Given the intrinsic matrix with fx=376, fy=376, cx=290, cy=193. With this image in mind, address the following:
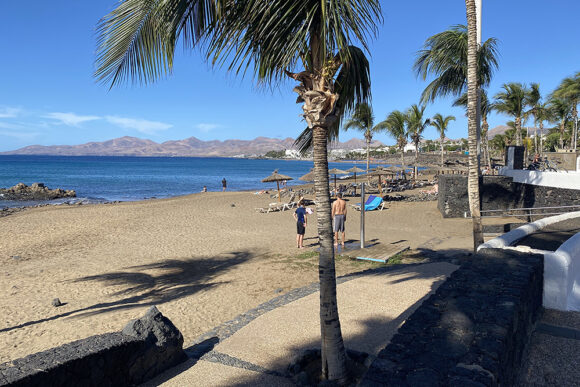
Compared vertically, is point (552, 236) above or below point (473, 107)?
below

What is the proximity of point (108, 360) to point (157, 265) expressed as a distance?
6584 millimetres

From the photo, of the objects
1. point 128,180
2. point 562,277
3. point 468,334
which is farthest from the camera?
point 128,180

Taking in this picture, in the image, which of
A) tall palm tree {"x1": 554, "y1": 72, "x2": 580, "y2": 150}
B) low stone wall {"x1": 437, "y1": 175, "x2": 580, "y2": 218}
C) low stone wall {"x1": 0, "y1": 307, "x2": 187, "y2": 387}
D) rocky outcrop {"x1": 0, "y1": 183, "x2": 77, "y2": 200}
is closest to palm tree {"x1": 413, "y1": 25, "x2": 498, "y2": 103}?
low stone wall {"x1": 437, "y1": 175, "x2": 580, "y2": 218}

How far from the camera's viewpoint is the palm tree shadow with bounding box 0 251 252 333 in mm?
7352

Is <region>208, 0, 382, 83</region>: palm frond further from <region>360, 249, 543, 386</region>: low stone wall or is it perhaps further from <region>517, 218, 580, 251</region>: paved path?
<region>517, 218, 580, 251</region>: paved path

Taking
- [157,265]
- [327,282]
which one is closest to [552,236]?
[327,282]

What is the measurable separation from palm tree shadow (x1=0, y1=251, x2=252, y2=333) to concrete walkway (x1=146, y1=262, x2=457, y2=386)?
A: 2419 millimetres

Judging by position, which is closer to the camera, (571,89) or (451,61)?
(451,61)

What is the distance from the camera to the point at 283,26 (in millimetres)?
3227

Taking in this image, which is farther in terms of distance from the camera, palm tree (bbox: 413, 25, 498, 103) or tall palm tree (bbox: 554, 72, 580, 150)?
tall palm tree (bbox: 554, 72, 580, 150)

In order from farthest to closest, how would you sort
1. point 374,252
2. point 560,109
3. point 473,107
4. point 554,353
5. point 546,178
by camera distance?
point 560,109 < point 546,178 < point 374,252 < point 473,107 < point 554,353

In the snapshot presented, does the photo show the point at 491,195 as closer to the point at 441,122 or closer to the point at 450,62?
the point at 450,62

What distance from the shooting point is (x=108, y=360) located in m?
3.94

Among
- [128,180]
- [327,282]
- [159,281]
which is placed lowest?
[159,281]
